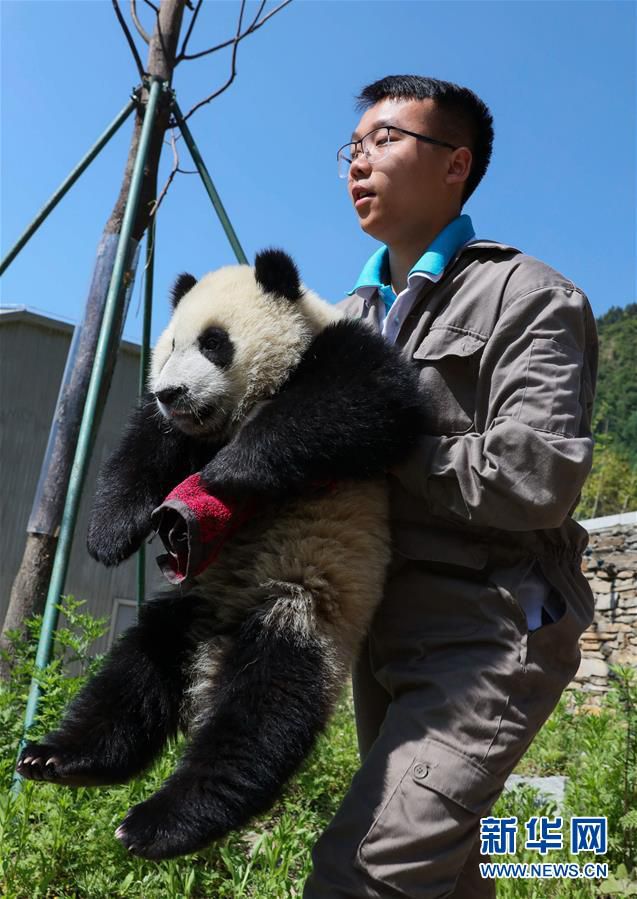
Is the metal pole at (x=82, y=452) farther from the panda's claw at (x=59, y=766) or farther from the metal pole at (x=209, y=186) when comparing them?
the panda's claw at (x=59, y=766)

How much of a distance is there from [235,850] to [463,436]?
7.36ft

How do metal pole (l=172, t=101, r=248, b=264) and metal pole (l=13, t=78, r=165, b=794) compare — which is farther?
metal pole (l=172, t=101, r=248, b=264)

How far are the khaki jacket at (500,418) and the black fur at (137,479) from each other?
0.63 m

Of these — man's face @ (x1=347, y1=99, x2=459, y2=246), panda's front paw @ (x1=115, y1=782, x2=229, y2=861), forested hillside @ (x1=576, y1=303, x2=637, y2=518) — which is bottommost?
panda's front paw @ (x1=115, y1=782, x2=229, y2=861)

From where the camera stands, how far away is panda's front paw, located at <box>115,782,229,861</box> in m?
1.57

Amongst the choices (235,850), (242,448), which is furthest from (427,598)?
(235,850)

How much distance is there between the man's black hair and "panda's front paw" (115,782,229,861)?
1859mm

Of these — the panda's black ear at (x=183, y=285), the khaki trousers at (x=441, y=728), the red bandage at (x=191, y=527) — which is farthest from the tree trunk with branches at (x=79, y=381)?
the khaki trousers at (x=441, y=728)

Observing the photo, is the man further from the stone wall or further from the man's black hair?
the stone wall

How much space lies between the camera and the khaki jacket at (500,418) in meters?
1.71

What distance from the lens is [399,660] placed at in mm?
1910

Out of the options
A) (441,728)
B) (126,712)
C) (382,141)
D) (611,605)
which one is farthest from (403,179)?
(611,605)

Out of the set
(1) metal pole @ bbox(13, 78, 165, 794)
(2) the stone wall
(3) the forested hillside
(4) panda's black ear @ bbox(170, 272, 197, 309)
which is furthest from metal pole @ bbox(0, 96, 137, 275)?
(3) the forested hillside

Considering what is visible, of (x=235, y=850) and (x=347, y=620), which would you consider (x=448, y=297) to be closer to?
(x=347, y=620)
